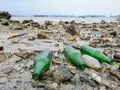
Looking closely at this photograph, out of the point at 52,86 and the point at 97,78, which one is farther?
the point at 97,78

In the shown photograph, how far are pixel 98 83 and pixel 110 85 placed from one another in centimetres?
16

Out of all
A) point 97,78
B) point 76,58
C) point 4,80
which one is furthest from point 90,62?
point 4,80

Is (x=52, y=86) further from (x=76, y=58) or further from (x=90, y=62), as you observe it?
(x=90, y=62)

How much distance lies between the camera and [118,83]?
3.42 m

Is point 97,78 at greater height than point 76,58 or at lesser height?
lesser

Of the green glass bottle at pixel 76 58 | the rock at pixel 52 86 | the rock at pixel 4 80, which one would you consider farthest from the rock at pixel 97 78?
the rock at pixel 4 80

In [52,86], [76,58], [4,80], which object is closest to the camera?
[52,86]

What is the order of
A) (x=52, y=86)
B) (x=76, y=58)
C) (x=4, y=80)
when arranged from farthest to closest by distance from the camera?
1. (x=76, y=58)
2. (x=4, y=80)
3. (x=52, y=86)

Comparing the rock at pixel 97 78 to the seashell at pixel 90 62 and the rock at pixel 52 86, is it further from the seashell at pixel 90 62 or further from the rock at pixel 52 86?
the rock at pixel 52 86

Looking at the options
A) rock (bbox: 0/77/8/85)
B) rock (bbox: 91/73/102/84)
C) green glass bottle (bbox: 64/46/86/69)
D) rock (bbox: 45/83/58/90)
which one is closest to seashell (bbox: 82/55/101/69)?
green glass bottle (bbox: 64/46/86/69)

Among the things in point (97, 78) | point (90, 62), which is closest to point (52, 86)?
point (97, 78)

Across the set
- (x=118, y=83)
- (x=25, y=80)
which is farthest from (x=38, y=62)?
(x=118, y=83)

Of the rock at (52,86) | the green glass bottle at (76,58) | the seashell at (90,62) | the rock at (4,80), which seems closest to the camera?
the rock at (52,86)

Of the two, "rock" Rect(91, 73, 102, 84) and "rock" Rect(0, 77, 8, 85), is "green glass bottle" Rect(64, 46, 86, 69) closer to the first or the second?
"rock" Rect(91, 73, 102, 84)
